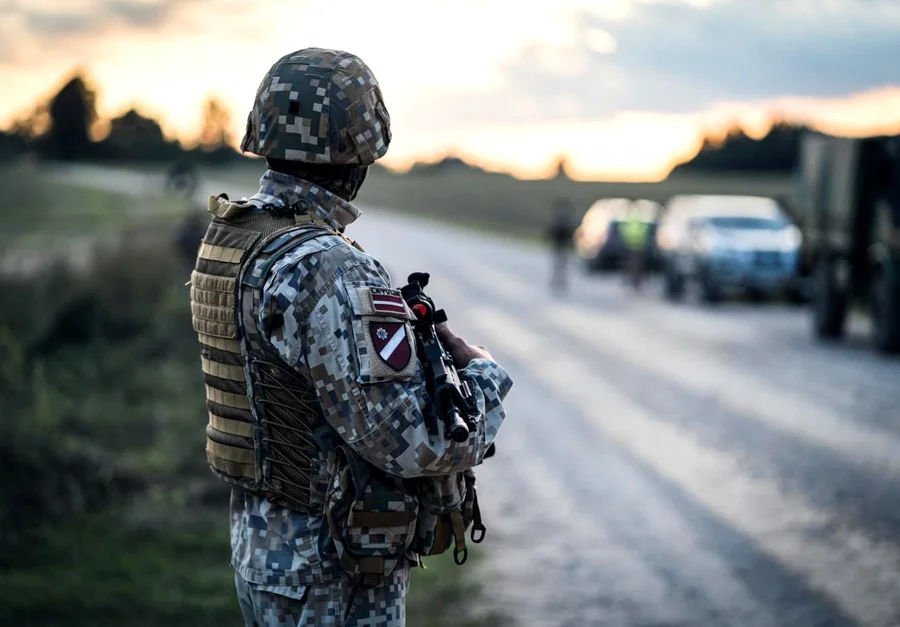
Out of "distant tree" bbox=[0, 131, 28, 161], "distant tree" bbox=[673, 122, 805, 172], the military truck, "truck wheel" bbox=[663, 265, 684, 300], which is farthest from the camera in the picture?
"distant tree" bbox=[673, 122, 805, 172]

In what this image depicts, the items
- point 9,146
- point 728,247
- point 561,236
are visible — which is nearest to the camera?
point 728,247

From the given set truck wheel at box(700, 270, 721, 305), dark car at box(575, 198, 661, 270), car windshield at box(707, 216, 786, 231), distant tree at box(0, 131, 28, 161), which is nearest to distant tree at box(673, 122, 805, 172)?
dark car at box(575, 198, 661, 270)

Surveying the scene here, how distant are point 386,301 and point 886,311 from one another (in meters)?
11.5

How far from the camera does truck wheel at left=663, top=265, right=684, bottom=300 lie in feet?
64.7

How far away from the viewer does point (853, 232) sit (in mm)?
13641

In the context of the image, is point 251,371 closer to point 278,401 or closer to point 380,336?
point 278,401

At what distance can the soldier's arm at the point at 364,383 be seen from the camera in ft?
7.75

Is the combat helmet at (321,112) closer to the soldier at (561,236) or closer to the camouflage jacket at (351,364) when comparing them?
the camouflage jacket at (351,364)

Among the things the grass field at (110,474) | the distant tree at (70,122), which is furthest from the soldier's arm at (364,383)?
the distant tree at (70,122)

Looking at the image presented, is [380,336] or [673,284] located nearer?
[380,336]

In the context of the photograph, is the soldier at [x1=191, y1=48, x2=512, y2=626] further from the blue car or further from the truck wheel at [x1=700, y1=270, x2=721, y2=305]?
the truck wheel at [x1=700, y1=270, x2=721, y2=305]

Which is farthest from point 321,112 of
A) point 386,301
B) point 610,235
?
point 610,235

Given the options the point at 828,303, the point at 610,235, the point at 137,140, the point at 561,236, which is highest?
the point at 137,140

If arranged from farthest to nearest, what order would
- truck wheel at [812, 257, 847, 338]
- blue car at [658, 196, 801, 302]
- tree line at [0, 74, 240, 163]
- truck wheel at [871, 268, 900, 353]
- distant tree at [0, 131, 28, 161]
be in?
tree line at [0, 74, 240, 163] < distant tree at [0, 131, 28, 161] < blue car at [658, 196, 801, 302] < truck wheel at [812, 257, 847, 338] < truck wheel at [871, 268, 900, 353]
